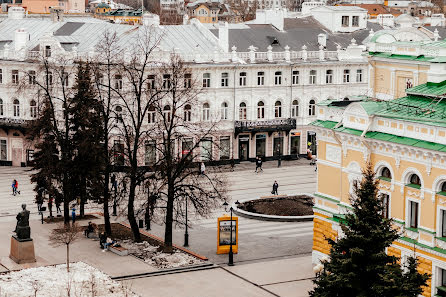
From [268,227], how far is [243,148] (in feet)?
83.1

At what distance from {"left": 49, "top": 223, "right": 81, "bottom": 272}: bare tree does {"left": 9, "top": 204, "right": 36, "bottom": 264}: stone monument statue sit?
5.19ft

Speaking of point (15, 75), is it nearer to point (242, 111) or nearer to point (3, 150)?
point (3, 150)

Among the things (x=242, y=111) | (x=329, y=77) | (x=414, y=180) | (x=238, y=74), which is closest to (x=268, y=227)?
(x=414, y=180)

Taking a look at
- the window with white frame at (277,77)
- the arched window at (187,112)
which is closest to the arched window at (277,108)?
the window with white frame at (277,77)

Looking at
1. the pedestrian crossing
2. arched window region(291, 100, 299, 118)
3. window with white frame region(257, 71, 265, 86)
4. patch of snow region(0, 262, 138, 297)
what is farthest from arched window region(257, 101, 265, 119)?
patch of snow region(0, 262, 138, 297)

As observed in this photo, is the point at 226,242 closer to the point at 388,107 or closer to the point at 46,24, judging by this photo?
the point at 388,107

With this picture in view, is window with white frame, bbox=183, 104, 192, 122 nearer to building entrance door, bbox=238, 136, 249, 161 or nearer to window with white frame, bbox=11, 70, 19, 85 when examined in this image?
building entrance door, bbox=238, 136, 249, 161

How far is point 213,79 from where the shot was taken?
260 feet

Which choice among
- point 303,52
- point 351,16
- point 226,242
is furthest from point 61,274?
point 351,16

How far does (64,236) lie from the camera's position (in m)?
46.8

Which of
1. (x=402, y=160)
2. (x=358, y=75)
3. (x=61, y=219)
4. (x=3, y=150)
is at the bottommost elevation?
(x=61, y=219)

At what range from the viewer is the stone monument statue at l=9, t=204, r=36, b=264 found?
1859 inches

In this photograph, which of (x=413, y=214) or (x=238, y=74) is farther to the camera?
(x=238, y=74)

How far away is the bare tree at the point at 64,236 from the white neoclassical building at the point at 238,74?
2577 cm
